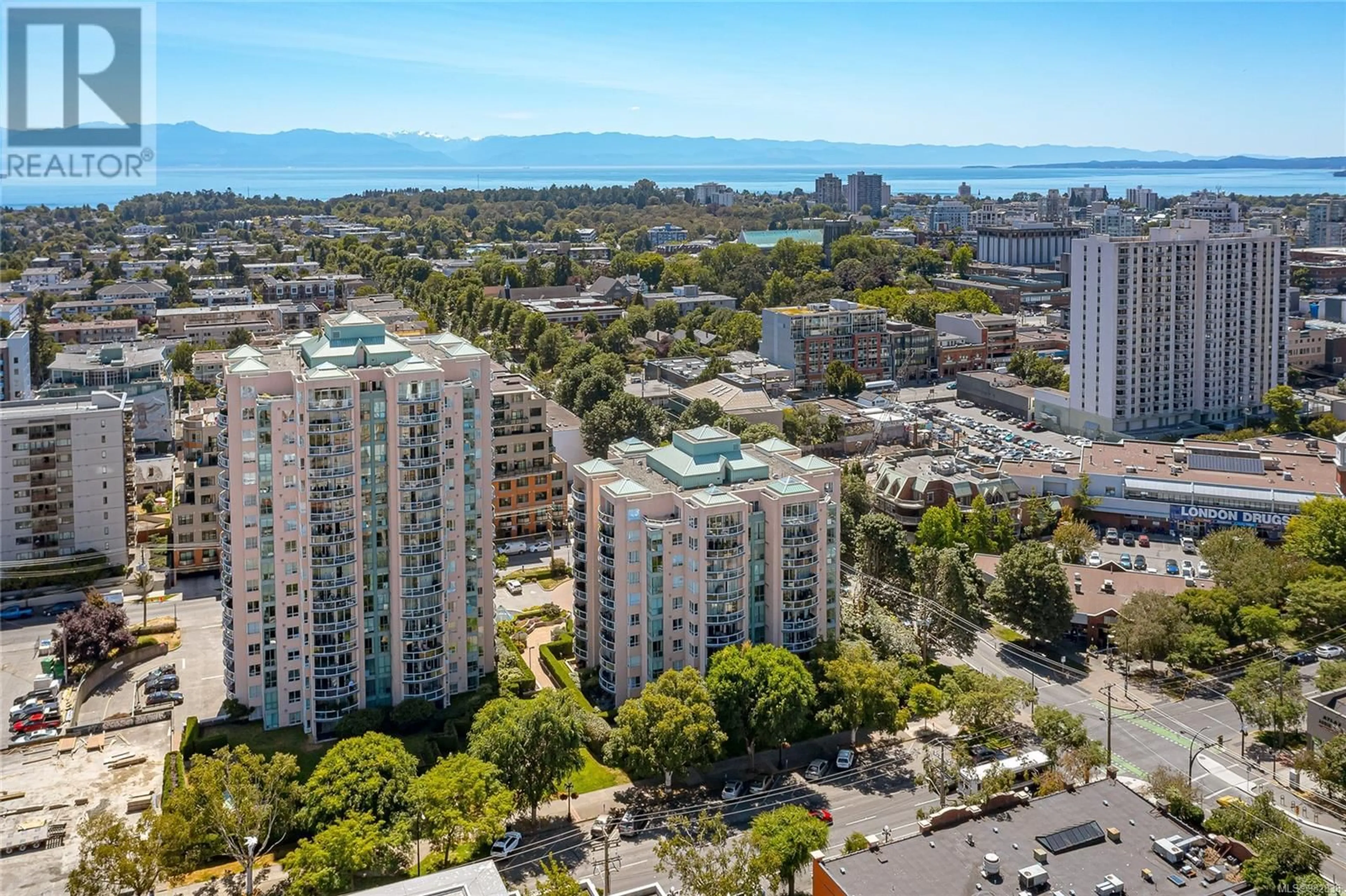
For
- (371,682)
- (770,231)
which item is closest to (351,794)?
(371,682)

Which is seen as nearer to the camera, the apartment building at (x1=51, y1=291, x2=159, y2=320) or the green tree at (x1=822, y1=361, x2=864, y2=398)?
the green tree at (x1=822, y1=361, x2=864, y2=398)

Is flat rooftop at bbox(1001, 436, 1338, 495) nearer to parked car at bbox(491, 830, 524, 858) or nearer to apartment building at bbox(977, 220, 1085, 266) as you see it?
parked car at bbox(491, 830, 524, 858)

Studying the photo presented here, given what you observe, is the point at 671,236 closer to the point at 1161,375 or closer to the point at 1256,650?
the point at 1161,375

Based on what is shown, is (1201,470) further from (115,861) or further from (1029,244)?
(1029,244)

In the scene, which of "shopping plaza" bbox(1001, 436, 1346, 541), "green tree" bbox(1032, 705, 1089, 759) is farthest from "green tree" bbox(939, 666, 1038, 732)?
"shopping plaza" bbox(1001, 436, 1346, 541)

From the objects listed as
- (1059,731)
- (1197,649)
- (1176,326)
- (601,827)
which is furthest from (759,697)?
(1176,326)
